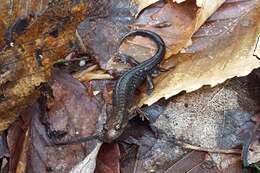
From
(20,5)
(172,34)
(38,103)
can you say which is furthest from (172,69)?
(20,5)

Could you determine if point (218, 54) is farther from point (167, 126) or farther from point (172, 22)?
point (167, 126)

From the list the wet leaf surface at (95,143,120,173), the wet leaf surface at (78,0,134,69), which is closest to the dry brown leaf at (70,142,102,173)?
the wet leaf surface at (95,143,120,173)

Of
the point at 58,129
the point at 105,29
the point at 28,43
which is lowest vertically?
the point at 58,129

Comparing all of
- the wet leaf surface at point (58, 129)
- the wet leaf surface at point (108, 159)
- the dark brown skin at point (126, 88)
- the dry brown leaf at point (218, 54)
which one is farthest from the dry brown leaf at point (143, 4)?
the wet leaf surface at point (108, 159)

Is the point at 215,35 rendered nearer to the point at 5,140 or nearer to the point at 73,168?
the point at 73,168

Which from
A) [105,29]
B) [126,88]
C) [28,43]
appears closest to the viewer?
[28,43]

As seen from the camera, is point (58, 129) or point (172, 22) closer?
point (58, 129)

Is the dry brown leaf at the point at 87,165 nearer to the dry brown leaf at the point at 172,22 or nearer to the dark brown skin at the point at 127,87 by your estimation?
the dark brown skin at the point at 127,87

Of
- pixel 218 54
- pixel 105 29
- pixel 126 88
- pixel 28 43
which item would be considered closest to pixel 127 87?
pixel 126 88

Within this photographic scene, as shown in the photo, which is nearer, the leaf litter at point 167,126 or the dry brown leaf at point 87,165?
the dry brown leaf at point 87,165
